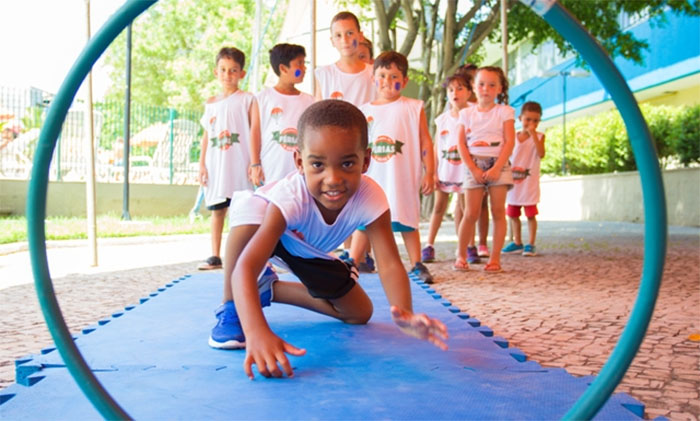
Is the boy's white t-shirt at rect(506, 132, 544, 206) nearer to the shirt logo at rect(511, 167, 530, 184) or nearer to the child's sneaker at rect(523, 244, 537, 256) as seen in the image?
the shirt logo at rect(511, 167, 530, 184)

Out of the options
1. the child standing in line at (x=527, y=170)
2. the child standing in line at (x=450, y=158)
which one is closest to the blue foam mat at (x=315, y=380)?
the child standing in line at (x=450, y=158)

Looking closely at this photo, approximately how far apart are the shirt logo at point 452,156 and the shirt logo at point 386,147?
1.44m

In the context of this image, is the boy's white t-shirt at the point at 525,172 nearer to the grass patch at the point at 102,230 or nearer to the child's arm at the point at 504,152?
the child's arm at the point at 504,152

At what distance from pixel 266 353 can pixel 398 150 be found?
3010mm

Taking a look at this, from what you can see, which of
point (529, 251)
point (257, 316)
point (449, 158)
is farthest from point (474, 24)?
point (257, 316)

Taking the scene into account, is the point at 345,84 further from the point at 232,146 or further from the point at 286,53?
the point at 232,146

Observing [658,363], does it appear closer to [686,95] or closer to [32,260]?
A: [32,260]

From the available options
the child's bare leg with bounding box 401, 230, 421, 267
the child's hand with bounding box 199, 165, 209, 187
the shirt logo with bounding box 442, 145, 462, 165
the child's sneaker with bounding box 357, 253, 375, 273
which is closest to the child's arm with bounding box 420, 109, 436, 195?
the child's bare leg with bounding box 401, 230, 421, 267

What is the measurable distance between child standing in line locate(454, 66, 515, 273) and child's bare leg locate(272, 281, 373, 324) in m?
2.49

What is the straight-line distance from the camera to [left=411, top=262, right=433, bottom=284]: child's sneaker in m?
4.61

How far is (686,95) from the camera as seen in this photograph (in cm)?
1675

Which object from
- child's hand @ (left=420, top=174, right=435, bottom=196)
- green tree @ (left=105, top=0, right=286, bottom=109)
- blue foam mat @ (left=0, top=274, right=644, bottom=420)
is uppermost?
green tree @ (left=105, top=0, right=286, bottom=109)

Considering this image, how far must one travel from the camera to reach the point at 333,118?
2189mm

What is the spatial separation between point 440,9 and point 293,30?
11.1ft
